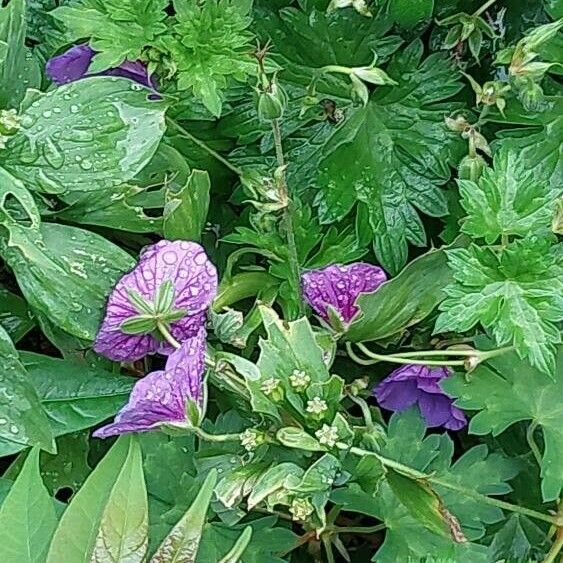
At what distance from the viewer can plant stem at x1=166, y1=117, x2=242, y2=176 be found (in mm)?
1039

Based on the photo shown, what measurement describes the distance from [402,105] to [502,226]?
0.25m

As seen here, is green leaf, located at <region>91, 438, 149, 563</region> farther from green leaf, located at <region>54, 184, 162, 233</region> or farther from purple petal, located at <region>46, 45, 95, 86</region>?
purple petal, located at <region>46, 45, 95, 86</region>

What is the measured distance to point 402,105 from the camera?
1.11 m

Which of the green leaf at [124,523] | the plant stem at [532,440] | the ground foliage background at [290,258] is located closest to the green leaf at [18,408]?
the ground foliage background at [290,258]

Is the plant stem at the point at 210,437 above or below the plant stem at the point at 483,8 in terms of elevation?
below

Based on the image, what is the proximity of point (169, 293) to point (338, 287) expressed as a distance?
176 mm

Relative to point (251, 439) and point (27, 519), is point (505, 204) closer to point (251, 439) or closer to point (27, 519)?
point (251, 439)

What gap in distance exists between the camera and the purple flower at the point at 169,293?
88 cm

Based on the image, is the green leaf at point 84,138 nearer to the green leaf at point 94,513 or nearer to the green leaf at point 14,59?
the green leaf at point 14,59

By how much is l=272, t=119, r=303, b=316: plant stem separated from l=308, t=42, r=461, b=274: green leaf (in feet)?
0.30

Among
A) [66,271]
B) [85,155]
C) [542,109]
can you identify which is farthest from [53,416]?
[542,109]

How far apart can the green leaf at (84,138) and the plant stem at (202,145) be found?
127 mm

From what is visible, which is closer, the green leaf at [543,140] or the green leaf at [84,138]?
the green leaf at [84,138]

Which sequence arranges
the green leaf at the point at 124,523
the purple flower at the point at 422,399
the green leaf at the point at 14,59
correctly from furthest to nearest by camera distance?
the purple flower at the point at 422,399 → the green leaf at the point at 14,59 → the green leaf at the point at 124,523
